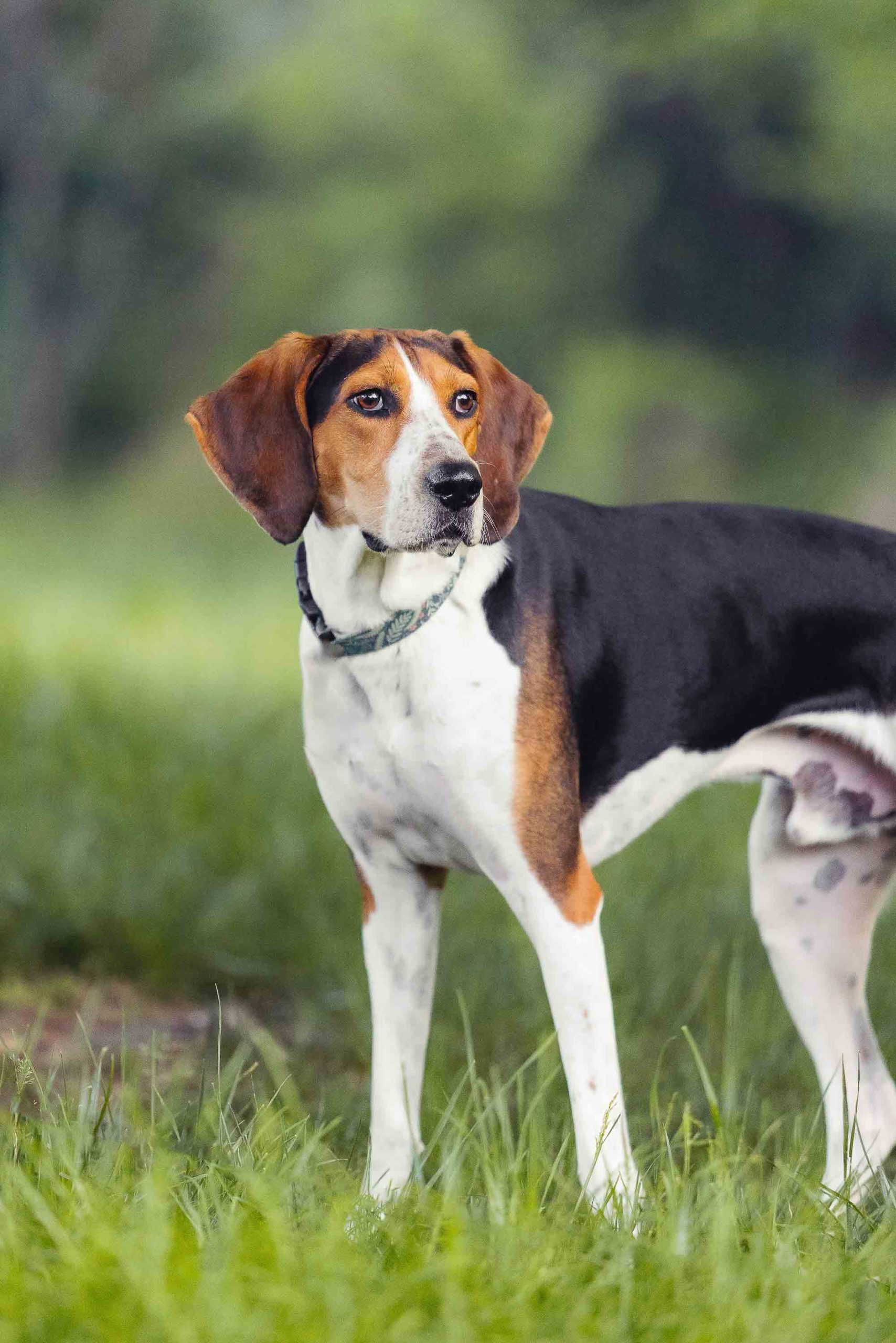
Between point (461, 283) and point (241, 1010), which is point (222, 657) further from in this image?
point (461, 283)

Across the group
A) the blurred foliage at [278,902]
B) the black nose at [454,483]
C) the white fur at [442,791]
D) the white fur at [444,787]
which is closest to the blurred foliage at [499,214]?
the blurred foliage at [278,902]

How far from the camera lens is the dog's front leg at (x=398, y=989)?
3.44m

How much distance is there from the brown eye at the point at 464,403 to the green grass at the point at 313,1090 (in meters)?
1.15

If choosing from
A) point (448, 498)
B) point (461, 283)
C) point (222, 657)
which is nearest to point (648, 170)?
point (461, 283)

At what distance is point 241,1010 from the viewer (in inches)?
189

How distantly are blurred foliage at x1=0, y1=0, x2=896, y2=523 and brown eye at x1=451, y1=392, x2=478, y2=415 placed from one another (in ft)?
42.8

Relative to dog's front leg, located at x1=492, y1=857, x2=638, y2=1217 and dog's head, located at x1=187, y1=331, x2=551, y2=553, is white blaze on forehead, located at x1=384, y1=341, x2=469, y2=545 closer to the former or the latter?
dog's head, located at x1=187, y1=331, x2=551, y2=553

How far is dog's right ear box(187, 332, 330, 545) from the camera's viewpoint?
3074 millimetres

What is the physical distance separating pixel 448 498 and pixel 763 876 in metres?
1.57

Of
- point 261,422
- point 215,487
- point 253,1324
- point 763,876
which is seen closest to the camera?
point 253,1324

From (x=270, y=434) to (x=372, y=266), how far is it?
17.4 m

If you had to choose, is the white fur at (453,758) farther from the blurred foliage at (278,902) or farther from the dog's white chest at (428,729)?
the blurred foliage at (278,902)

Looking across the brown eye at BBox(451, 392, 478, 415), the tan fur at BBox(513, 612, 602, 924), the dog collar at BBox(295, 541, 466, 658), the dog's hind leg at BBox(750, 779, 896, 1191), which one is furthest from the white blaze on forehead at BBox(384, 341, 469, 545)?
the dog's hind leg at BBox(750, 779, 896, 1191)

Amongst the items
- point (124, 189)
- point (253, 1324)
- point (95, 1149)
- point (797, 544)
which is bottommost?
point (95, 1149)
